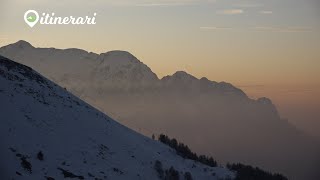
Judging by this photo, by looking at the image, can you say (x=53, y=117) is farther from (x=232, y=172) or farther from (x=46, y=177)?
(x=232, y=172)

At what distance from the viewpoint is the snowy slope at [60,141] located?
99750 mm

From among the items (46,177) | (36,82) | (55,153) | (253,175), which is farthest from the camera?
Result: (253,175)

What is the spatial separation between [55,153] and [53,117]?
52.4ft

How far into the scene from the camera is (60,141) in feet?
372

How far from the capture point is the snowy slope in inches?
3927

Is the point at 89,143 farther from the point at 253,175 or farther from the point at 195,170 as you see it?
the point at 253,175

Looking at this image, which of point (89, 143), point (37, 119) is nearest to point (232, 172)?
point (89, 143)

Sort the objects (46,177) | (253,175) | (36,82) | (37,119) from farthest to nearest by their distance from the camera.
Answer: (253,175), (36,82), (37,119), (46,177)

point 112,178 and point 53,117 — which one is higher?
point 53,117

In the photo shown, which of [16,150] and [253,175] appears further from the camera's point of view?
[253,175]

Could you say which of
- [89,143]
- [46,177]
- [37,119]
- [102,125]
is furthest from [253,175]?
[46,177]

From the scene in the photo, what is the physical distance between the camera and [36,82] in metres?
134

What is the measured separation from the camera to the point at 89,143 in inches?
4830

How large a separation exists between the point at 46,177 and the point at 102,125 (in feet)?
140
